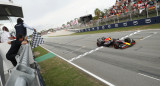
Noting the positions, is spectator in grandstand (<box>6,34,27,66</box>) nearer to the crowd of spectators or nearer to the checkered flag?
the checkered flag

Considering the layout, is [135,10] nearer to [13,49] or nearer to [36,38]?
[36,38]

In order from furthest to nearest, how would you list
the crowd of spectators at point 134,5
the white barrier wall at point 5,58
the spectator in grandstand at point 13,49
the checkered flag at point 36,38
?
the crowd of spectators at point 134,5 < the checkered flag at point 36,38 < the white barrier wall at point 5,58 < the spectator in grandstand at point 13,49

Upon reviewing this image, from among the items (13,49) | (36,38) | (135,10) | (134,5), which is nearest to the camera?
(13,49)

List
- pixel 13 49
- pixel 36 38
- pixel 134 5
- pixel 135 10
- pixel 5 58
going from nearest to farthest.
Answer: pixel 13 49, pixel 5 58, pixel 36 38, pixel 135 10, pixel 134 5

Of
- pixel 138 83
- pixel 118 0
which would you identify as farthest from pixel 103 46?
pixel 118 0

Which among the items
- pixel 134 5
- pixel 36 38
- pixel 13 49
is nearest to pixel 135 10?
pixel 134 5

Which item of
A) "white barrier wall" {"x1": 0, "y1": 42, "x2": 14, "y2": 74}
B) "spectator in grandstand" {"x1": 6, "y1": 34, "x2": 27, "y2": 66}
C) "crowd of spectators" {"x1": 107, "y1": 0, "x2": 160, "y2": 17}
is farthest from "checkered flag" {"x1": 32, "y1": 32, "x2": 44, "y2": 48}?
"crowd of spectators" {"x1": 107, "y1": 0, "x2": 160, "y2": 17}

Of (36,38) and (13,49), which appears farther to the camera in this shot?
(36,38)

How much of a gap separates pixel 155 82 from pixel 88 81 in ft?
9.32

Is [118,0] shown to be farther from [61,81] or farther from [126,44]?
[61,81]

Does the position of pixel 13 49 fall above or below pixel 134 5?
below

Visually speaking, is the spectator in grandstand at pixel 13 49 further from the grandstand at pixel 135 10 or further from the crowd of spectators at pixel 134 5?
the crowd of spectators at pixel 134 5

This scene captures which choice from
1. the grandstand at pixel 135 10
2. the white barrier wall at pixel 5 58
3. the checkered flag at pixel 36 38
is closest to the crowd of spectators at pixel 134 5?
the grandstand at pixel 135 10

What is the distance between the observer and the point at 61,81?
711 cm
